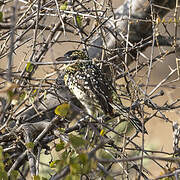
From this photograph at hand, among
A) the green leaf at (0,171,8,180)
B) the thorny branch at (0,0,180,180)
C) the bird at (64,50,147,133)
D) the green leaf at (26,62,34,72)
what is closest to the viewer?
the thorny branch at (0,0,180,180)

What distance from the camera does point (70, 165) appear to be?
1384 millimetres

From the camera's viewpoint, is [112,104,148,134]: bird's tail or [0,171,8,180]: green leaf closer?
[0,171,8,180]: green leaf

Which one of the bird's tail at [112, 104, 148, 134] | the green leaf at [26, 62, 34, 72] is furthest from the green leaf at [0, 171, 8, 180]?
the bird's tail at [112, 104, 148, 134]

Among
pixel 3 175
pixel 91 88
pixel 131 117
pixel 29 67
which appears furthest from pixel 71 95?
pixel 3 175

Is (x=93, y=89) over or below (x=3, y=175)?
over

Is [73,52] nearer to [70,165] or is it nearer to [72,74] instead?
[72,74]

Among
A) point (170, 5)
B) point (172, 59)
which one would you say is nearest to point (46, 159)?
point (170, 5)

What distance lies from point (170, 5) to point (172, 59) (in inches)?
280

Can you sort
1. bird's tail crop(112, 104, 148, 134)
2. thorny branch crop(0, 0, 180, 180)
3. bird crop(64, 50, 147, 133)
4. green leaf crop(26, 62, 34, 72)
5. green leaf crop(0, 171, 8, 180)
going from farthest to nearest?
bird crop(64, 50, 147, 133), bird's tail crop(112, 104, 148, 134), green leaf crop(26, 62, 34, 72), green leaf crop(0, 171, 8, 180), thorny branch crop(0, 0, 180, 180)

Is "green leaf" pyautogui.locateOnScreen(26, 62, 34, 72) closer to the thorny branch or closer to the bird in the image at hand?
the thorny branch

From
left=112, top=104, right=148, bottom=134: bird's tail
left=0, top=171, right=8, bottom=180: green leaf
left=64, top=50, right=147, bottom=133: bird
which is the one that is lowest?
left=0, top=171, right=8, bottom=180: green leaf

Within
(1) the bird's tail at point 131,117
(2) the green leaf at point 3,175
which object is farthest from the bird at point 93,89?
(2) the green leaf at point 3,175

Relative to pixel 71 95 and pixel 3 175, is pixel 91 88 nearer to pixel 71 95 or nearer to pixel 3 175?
pixel 71 95

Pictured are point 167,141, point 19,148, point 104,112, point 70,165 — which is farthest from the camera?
point 167,141
